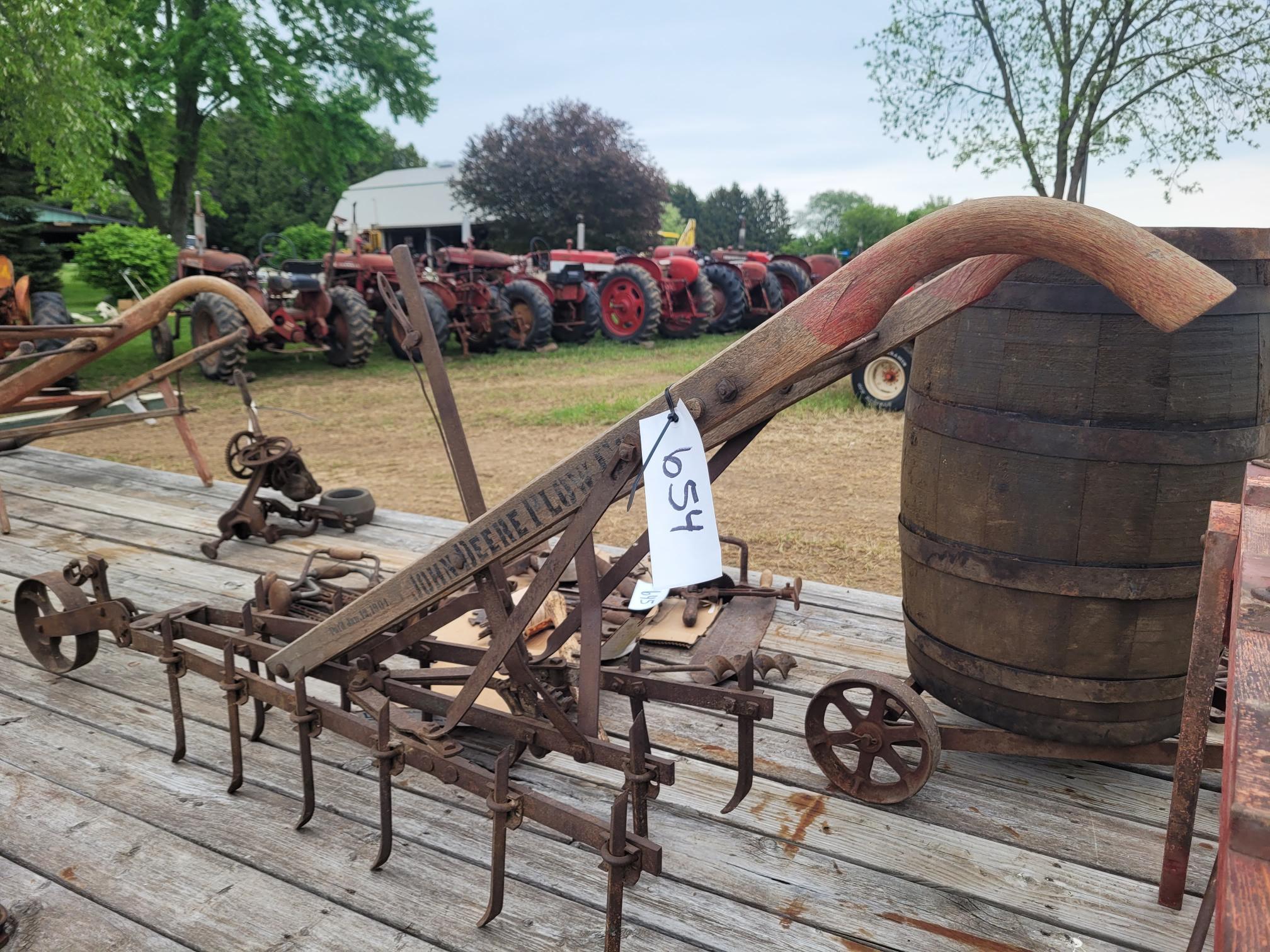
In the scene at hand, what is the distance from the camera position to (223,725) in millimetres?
2789

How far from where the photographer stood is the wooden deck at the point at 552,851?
1905 millimetres

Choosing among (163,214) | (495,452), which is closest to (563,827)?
(495,452)

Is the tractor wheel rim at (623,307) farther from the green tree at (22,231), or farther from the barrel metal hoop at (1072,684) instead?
the barrel metal hoop at (1072,684)

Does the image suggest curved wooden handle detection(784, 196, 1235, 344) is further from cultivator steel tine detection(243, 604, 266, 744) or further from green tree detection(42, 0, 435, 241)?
green tree detection(42, 0, 435, 241)

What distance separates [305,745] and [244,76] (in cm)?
2076

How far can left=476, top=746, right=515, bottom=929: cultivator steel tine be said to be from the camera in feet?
6.08

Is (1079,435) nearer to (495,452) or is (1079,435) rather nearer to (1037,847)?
(1037,847)

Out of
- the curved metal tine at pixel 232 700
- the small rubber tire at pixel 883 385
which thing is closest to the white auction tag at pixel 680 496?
the curved metal tine at pixel 232 700

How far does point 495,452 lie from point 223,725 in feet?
18.0

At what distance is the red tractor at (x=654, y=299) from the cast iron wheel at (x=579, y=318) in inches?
6.0

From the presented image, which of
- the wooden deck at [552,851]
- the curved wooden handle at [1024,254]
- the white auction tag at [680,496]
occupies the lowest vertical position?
the wooden deck at [552,851]

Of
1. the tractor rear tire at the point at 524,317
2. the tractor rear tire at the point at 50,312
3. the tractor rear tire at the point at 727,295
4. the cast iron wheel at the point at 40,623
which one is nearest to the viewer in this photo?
the cast iron wheel at the point at 40,623

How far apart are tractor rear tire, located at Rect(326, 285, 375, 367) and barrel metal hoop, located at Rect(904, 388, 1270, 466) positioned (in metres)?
11.3

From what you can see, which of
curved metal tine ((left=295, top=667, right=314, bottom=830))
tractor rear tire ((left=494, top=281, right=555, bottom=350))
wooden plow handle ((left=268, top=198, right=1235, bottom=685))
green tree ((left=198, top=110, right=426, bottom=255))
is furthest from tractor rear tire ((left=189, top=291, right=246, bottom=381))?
green tree ((left=198, top=110, right=426, bottom=255))
